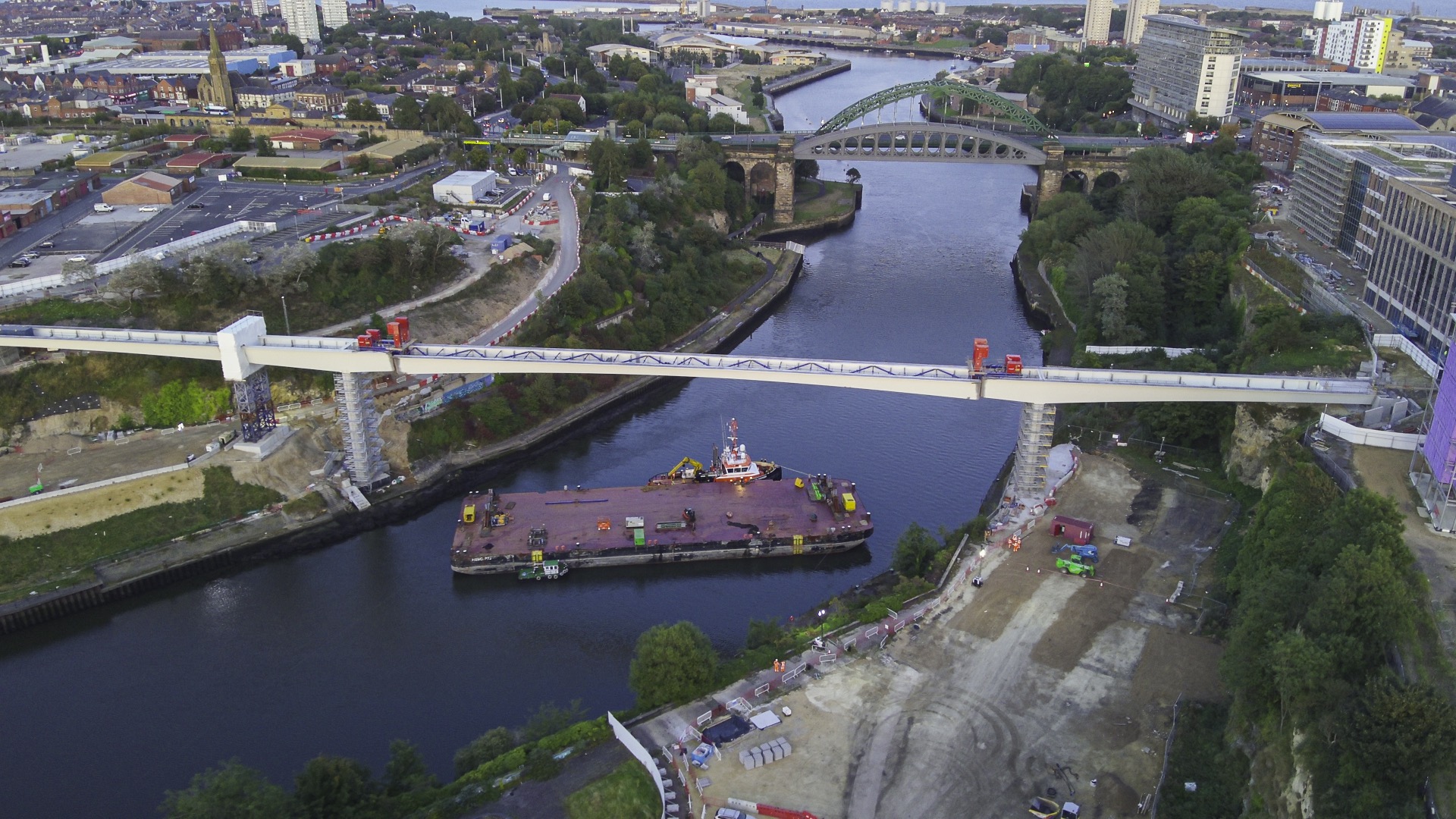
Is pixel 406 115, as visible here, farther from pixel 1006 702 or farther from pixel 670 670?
pixel 1006 702

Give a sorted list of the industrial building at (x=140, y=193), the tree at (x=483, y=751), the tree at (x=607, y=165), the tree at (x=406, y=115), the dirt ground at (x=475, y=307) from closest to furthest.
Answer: the tree at (x=483, y=751), the dirt ground at (x=475, y=307), the industrial building at (x=140, y=193), the tree at (x=607, y=165), the tree at (x=406, y=115)

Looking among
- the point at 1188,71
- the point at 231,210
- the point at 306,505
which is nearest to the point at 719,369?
the point at 306,505

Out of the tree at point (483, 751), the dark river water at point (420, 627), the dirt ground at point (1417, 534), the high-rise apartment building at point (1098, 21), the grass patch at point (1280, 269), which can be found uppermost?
the high-rise apartment building at point (1098, 21)

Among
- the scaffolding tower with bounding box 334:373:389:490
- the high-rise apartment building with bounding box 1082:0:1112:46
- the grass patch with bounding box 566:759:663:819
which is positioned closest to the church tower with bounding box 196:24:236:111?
the scaffolding tower with bounding box 334:373:389:490

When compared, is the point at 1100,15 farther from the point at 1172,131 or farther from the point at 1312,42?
the point at 1172,131

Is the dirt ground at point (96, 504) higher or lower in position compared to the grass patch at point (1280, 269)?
lower

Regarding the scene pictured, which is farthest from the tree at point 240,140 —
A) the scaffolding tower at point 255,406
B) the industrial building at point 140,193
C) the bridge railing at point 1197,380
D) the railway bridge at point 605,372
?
the bridge railing at point 1197,380

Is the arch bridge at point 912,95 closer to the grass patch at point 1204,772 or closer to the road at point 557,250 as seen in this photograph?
the road at point 557,250
